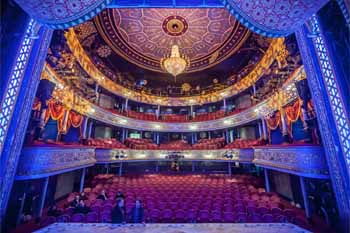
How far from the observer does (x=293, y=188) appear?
31.3 feet

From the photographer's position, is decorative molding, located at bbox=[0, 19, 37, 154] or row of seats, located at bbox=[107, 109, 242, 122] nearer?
decorative molding, located at bbox=[0, 19, 37, 154]

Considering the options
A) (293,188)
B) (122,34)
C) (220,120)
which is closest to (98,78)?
(122,34)

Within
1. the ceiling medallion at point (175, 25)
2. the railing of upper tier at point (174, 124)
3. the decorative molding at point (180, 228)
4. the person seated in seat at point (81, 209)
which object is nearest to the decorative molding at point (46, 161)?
the person seated in seat at point (81, 209)

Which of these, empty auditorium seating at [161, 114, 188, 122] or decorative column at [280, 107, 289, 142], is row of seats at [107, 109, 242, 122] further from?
decorative column at [280, 107, 289, 142]

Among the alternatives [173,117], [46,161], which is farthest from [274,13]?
[173,117]

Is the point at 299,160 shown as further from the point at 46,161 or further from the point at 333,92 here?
the point at 46,161

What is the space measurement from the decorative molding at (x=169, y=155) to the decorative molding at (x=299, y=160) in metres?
3.38

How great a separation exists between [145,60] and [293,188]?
52.7 ft

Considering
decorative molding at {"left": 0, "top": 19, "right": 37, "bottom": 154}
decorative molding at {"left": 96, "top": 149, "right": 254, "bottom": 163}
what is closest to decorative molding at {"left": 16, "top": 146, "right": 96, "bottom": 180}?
decorative molding at {"left": 0, "top": 19, "right": 37, "bottom": 154}

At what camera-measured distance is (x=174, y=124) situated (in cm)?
1945

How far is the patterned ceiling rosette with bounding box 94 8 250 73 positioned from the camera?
39.1ft

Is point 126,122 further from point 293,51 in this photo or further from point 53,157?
point 293,51

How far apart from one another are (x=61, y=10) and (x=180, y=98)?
732 inches

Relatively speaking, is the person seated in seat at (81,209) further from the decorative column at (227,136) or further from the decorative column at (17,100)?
the decorative column at (227,136)
